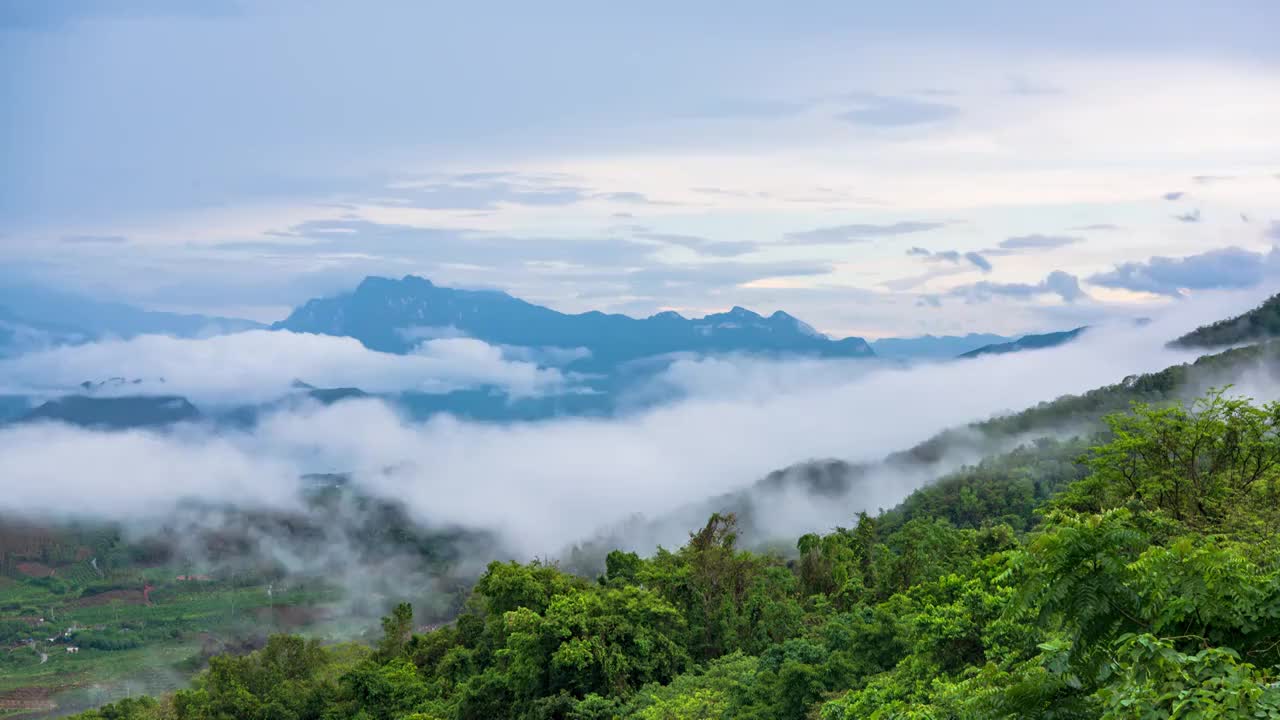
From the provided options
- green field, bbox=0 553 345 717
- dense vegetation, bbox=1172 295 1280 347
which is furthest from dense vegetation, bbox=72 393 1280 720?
dense vegetation, bbox=1172 295 1280 347

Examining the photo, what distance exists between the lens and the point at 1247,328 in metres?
158

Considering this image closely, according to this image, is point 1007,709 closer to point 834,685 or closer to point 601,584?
point 834,685

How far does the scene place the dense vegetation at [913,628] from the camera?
29.6 feet


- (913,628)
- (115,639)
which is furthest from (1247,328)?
(115,639)

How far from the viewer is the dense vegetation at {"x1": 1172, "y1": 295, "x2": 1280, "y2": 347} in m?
152

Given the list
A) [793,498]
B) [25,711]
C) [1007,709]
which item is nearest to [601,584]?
[1007,709]

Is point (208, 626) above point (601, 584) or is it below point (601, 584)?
below

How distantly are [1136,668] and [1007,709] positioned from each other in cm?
162

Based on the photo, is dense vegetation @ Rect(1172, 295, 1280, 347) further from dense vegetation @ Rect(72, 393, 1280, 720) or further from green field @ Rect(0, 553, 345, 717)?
green field @ Rect(0, 553, 345, 717)

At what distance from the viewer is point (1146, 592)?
9297mm

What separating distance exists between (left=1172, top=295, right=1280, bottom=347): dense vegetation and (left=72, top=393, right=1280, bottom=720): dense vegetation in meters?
129

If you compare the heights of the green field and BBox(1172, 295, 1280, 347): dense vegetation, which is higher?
BBox(1172, 295, 1280, 347): dense vegetation

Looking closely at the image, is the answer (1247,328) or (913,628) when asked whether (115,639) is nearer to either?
(913,628)

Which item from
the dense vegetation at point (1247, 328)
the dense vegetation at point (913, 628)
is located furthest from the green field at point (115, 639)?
the dense vegetation at point (1247, 328)
